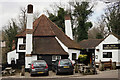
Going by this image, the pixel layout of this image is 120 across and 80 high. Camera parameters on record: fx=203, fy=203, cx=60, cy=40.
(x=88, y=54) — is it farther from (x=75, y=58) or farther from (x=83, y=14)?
(x=83, y=14)

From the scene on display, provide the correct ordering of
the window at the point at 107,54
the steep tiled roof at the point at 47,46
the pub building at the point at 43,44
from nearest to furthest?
the pub building at the point at 43,44, the steep tiled roof at the point at 47,46, the window at the point at 107,54

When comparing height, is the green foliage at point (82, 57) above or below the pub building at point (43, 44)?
below

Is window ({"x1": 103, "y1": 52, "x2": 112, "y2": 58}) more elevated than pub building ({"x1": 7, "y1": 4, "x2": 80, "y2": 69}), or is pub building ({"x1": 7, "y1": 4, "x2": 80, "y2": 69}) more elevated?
pub building ({"x1": 7, "y1": 4, "x2": 80, "y2": 69})

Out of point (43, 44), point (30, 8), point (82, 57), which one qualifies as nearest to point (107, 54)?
point (82, 57)

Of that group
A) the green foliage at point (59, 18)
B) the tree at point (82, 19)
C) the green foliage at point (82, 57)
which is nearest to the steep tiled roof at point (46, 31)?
the green foliage at point (82, 57)

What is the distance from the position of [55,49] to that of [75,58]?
5.13 metres

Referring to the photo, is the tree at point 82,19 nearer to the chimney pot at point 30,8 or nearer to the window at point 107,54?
the window at point 107,54

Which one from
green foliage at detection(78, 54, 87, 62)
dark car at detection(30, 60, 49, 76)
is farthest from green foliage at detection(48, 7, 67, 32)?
dark car at detection(30, 60, 49, 76)

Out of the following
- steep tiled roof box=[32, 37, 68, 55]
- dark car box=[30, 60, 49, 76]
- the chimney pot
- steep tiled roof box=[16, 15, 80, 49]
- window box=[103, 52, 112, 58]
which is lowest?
dark car box=[30, 60, 49, 76]

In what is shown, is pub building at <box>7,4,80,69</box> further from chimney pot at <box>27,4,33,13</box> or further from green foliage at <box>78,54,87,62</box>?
green foliage at <box>78,54,87,62</box>

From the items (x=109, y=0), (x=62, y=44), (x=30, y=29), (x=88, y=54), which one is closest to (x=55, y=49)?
(x=62, y=44)

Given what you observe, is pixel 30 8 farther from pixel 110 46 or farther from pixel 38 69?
pixel 110 46

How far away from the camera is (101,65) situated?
1044 inches

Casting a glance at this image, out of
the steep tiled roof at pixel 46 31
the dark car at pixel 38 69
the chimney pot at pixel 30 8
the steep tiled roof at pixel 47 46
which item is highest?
the chimney pot at pixel 30 8
